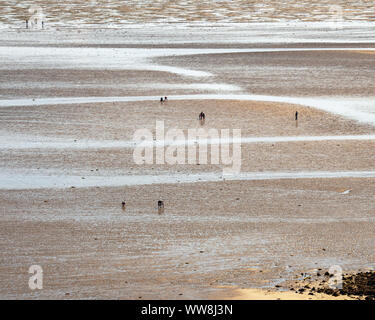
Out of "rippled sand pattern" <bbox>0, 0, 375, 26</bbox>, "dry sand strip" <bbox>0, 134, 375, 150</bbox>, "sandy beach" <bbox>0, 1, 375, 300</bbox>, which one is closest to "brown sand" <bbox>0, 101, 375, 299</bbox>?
"sandy beach" <bbox>0, 1, 375, 300</bbox>

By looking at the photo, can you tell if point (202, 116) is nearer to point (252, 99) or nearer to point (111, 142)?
point (252, 99)

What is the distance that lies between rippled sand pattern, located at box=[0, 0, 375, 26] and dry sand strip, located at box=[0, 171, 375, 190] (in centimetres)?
3382

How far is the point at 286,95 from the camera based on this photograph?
99.8ft

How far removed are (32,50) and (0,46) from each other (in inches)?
83.9

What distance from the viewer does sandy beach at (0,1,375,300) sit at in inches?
567

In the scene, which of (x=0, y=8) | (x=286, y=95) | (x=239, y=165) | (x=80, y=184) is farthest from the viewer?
(x=0, y=8)

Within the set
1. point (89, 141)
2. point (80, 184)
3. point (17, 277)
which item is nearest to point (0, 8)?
point (89, 141)

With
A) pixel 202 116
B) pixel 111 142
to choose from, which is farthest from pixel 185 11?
pixel 111 142

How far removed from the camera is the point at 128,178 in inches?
795

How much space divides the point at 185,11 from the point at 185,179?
138 feet

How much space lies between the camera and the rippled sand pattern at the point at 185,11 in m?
56.1

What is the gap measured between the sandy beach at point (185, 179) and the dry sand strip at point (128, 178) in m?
0.04

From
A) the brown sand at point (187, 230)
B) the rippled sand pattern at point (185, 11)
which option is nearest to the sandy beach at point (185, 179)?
the brown sand at point (187, 230)
